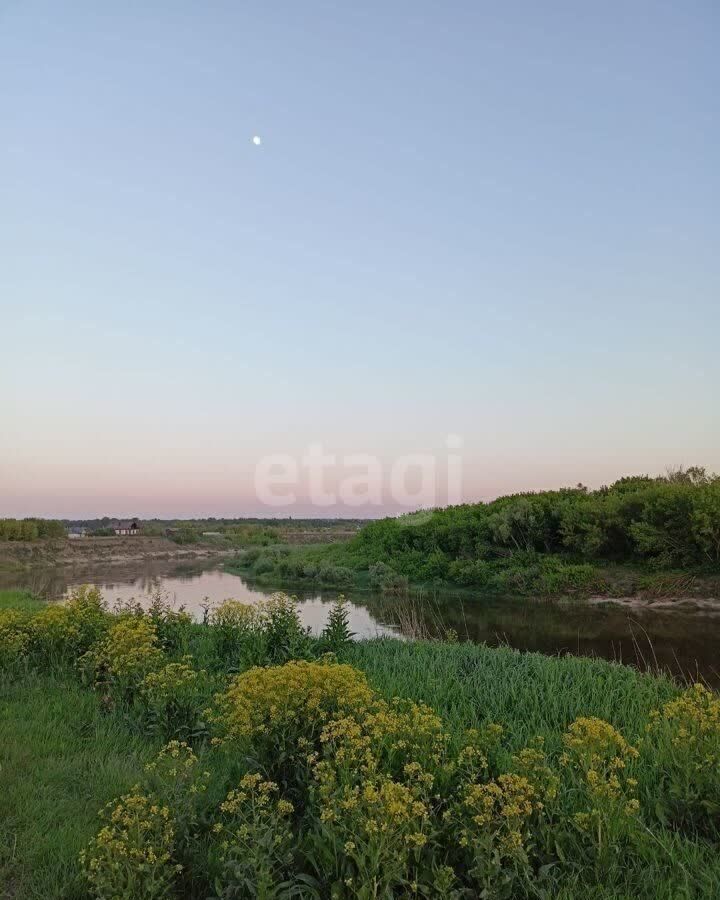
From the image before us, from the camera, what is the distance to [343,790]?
11.8 feet

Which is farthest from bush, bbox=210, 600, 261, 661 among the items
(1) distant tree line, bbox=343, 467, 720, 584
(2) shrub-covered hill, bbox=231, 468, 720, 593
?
(1) distant tree line, bbox=343, 467, 720, 584

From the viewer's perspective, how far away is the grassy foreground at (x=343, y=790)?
10.2 ft

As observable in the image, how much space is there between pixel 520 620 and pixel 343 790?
14848mm

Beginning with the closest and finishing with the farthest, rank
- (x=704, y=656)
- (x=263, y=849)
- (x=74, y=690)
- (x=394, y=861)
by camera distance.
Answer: (x=394, y=861)
(x=263, y=849)
(x=74, y=690)
(x=704, y=656)

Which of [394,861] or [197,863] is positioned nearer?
[394,861]

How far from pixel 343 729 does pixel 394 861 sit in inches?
38.3

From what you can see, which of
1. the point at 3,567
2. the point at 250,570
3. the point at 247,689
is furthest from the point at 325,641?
the point at 3,567

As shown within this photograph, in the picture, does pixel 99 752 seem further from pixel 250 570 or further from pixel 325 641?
pixel 250 570

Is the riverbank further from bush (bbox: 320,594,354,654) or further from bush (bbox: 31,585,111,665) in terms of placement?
bush (bbox: 320,594,354,654)

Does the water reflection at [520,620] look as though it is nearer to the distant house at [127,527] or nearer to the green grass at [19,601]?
the green grass at [19,601]

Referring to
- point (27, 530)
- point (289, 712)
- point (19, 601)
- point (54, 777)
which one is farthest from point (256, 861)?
point (27, 530)

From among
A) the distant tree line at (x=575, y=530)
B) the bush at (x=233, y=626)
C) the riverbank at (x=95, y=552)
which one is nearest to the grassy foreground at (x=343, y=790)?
the bush at (x=233, y=626)

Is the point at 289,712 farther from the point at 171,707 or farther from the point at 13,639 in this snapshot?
the point at 13,639

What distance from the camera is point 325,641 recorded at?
887cm
